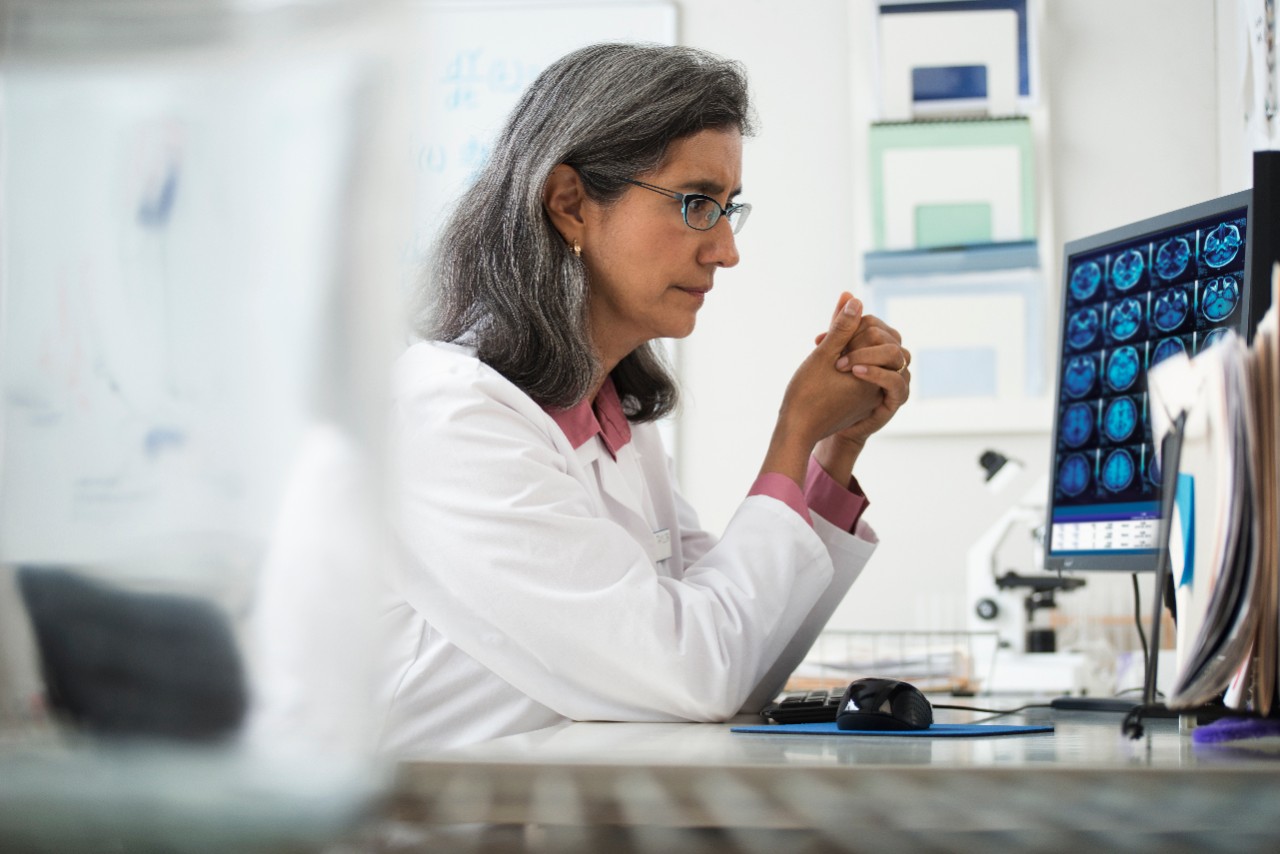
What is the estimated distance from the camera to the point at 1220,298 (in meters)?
1.30

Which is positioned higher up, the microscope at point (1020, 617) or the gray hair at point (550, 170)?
the gray hair at point (550, 170)

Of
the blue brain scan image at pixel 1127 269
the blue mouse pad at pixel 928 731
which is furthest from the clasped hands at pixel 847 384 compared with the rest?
the blue mouse pad at pixel 928 731

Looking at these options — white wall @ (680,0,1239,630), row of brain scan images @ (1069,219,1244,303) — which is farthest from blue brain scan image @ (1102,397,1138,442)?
white wall @ (680,0,1239,630)

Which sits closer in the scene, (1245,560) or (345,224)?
(345,224)

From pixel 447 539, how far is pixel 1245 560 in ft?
2.25

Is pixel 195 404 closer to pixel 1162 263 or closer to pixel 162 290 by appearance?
pixel 162 290

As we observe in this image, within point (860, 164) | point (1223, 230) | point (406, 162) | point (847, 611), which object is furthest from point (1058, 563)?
point (860, 164)

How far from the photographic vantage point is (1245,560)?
1.88 feet

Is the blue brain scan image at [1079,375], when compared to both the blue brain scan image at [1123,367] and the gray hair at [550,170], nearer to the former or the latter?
the blue brain scan image at [1123,367]

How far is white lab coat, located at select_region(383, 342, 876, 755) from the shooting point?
1.07 m

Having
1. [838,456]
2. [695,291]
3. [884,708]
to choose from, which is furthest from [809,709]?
[695,291]

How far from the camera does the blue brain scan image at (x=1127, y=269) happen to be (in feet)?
4.68

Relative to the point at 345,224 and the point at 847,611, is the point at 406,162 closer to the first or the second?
the point at 345,224

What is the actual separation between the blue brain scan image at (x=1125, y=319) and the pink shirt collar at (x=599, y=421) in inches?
22.1
